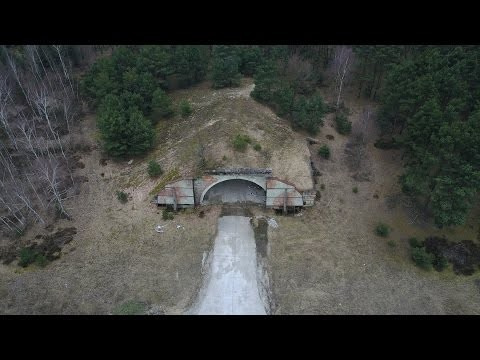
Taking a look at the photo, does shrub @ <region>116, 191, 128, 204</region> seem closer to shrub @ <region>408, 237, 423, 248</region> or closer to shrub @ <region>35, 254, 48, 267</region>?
shrub @ <region>35, 254, 48, 267</region>

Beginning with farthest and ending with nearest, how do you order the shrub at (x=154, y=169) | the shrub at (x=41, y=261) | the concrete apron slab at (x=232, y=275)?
the shrub at (x=154, y=169), the shrub at (x=41, y=261), the concrete apron slab at (x=232, y=275)

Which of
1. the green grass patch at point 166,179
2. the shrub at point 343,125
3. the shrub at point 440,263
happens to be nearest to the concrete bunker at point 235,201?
the green grass patch at point 166,179

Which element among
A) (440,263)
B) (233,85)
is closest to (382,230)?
(440,263)

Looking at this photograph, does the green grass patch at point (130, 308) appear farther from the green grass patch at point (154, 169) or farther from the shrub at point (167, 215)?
the green grass patch at point (154, 169)

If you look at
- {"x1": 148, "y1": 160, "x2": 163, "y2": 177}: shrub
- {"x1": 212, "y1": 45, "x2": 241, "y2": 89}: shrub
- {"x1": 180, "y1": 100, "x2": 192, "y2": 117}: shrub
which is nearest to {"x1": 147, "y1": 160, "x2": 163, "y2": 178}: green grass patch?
{"x1": 148, "y1": 160, "x2": 163, "y2": 177}: shrub

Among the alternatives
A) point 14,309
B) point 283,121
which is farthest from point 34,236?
point 283,121

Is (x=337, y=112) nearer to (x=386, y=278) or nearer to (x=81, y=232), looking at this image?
(x=386, y=278)

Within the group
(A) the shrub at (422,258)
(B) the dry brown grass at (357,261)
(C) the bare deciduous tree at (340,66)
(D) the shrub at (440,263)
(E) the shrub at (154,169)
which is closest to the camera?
(B) the dry brown grass at (357,261)
